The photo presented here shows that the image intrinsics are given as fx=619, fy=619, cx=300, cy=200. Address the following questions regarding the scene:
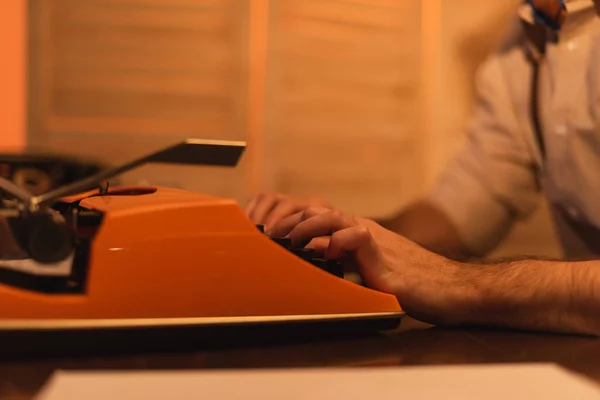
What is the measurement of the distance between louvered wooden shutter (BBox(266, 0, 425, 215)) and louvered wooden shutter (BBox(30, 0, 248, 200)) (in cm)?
16

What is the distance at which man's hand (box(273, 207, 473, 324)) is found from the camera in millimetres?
599

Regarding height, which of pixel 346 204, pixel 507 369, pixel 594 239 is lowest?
pixel 346 204

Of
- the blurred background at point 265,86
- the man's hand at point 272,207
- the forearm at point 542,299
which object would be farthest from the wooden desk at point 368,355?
the blurred background at point 265,86

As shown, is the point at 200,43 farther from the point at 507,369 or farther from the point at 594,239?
the point at 507,369

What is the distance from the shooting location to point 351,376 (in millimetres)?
412

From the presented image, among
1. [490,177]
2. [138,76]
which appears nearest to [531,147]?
[490,177]

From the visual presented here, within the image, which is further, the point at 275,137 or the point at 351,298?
the point at 275,137

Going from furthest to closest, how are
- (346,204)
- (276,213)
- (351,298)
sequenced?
(346,204) → (276,213) → (351,298)

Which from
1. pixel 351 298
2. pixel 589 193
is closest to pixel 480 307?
pixel 351 298

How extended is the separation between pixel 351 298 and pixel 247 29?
5.82 ft

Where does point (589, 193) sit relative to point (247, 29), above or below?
below

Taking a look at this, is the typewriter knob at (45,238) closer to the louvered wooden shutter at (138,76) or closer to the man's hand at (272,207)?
the man's hand at (272,207)

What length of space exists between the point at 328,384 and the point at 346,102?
6.51 ft

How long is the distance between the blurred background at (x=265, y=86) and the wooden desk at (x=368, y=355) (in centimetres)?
151
